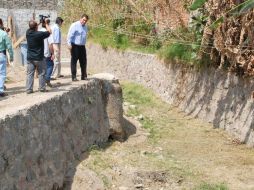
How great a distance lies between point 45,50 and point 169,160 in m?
3.36

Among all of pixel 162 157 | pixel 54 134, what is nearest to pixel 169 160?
pixel 162 157

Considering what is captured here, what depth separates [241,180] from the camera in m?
8.28

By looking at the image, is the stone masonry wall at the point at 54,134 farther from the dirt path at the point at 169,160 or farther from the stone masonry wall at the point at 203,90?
the stone masonry wall at the point at 203,90

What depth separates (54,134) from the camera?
7.46m

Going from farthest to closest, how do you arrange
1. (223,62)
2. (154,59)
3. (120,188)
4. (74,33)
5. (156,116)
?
(154,59) < (156,116) < (223,62) < (74,33) < (120,188)

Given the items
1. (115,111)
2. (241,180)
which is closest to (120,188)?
(241,180)

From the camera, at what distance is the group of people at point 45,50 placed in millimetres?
8555

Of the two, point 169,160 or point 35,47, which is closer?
point 35,47

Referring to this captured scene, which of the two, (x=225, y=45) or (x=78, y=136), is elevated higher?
(x=225, y=45)

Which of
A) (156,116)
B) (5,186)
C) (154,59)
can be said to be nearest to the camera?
(5,186)

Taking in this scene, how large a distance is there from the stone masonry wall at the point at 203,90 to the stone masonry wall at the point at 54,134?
88.5 inches

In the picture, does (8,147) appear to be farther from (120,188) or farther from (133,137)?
(133,137)

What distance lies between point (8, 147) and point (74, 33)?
14.5 ft

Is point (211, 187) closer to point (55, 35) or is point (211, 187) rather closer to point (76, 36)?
point (76, 36)
